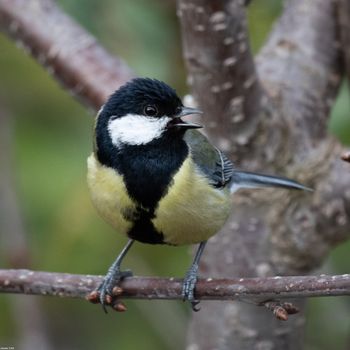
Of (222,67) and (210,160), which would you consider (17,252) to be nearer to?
(210,160)

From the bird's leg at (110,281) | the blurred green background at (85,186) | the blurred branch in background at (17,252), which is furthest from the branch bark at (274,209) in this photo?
the blurred branch in background at (17,252)

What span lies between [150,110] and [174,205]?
0.23 meters

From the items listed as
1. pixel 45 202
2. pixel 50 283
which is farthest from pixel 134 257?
pixel 50 283

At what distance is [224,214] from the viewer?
6.34ft

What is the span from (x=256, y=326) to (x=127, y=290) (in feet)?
1.85

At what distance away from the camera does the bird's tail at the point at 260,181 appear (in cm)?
213

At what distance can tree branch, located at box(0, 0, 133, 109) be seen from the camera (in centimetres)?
235

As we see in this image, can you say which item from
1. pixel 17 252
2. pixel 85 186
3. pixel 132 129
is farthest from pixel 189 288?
pixel 17 252

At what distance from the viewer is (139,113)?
72.6 inches

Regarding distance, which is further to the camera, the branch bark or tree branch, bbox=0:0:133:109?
tree branch, bbox=0:0:133:109

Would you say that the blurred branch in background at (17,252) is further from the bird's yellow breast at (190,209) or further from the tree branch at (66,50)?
the bird's yellow breast at (190,209)

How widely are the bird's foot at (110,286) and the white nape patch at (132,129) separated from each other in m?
0.30

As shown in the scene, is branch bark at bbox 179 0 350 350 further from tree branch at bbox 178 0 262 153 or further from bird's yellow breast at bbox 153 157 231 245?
bird's yellow breast at bbox 153 157 231 245

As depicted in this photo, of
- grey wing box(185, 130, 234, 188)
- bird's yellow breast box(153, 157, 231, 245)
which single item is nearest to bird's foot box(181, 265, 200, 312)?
bird's yellow breast box(153, 157, 231, 245)
